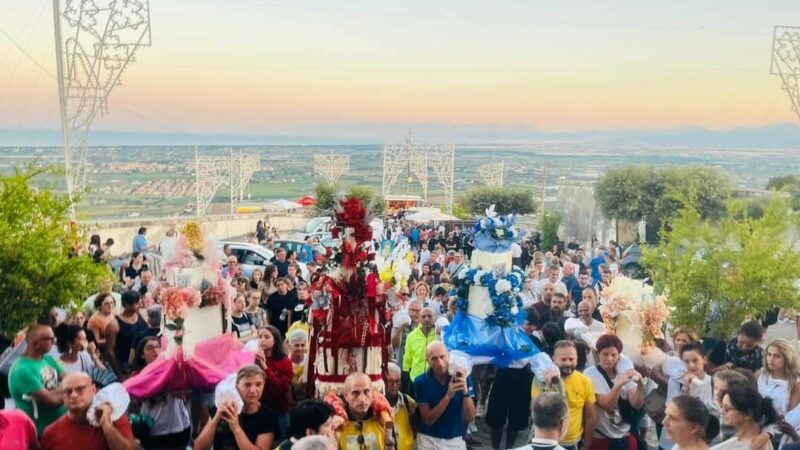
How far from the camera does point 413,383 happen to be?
5.83 metres

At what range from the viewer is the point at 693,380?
20.0 feet

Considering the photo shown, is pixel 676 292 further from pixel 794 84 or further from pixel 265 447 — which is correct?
pixel 794 84

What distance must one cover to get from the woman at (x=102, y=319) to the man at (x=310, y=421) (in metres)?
3.72

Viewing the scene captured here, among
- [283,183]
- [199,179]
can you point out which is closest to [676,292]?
[199,179]

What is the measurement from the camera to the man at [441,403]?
5.65 m

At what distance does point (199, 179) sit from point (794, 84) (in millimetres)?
36712

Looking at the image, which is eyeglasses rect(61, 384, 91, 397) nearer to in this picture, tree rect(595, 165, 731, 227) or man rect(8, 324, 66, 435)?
man rect(8, 324, 66, 435)

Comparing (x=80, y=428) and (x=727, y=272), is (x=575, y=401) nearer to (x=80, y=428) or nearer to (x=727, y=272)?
(x=727, y=272)

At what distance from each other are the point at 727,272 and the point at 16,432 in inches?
252

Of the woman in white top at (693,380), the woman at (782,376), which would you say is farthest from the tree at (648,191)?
the woman at (782,376)

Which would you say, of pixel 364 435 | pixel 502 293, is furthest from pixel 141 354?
pixel 502 293

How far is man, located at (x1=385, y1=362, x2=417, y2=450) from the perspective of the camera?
5.58m

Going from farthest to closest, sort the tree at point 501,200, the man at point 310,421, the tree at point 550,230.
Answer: the tree at point 501,200, the tree at point 550,230, the man at point 310,421

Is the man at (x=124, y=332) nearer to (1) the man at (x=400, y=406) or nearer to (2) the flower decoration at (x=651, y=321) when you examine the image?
(1) the man at (x=400, y=406)
